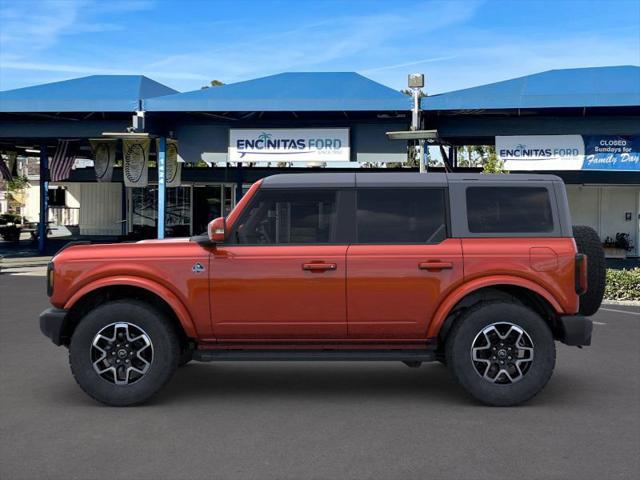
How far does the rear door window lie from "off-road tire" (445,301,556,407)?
83 centimetres

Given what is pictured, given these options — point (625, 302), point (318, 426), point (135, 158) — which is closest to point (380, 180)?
point (318, 426)

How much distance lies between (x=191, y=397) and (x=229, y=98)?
50.7 feet

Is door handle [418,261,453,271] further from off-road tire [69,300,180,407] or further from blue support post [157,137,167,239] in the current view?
blue support post [157,137,167,239]

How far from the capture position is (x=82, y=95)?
72.3ft

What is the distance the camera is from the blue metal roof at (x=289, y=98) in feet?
66.0

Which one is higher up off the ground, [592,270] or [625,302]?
[592,270]

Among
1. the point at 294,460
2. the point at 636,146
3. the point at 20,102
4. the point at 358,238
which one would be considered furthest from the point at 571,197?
the point at 294,460

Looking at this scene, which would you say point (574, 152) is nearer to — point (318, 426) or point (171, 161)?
point (171, 161)

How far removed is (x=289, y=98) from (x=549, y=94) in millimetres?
7494

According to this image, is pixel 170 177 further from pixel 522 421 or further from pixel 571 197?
pixel 522 421

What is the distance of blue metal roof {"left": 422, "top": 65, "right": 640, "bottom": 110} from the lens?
1920 centimetres

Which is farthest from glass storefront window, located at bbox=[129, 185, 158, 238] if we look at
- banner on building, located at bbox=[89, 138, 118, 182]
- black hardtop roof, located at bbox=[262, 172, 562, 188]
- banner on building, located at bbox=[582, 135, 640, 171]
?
black hardtop roof, located at bbox=[262, 172, 562, 188]

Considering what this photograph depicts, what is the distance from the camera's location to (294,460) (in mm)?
4574

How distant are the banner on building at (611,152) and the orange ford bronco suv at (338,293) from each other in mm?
16236
